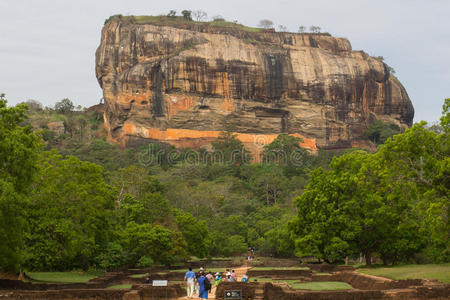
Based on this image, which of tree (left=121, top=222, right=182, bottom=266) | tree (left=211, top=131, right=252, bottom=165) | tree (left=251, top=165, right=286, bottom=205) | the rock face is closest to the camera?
tree (left=121, top=222, right=182, bottom=266)

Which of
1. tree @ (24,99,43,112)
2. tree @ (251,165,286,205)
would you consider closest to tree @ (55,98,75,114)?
tree @ (24,99,43,112)

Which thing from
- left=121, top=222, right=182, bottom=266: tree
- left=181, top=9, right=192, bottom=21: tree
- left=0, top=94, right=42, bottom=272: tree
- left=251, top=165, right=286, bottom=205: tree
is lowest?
left=121, top=222, right=182, bottom=266: tree

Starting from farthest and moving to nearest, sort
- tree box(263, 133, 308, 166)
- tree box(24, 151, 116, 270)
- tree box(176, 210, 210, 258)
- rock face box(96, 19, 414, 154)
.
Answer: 1. rock face box(96, 19, 414, 154)
2. tree box(263, 133, 308, 166)
3. tree box(176, 210, 210, 258)
4. tree box(24, 151, 116, 270)

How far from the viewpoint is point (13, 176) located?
20.3 m

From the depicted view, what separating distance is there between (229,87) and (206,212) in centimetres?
3546

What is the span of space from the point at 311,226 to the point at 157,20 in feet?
242

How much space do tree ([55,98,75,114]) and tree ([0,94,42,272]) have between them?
89440mm

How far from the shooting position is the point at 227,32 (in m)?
97.3

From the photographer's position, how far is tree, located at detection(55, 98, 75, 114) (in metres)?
108

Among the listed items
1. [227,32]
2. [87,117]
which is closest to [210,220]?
[227,32]

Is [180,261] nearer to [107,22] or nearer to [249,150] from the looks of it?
[249,150]

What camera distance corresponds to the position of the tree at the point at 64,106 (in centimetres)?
10775

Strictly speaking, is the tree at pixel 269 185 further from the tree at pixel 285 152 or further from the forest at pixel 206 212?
the forest at pixel 206 212

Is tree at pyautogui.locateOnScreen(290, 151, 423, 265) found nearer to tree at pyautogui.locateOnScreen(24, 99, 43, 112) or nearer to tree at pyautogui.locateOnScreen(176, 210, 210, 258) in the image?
tree at pyautogui.locateOnScreen(176, 210, 210, 258)
